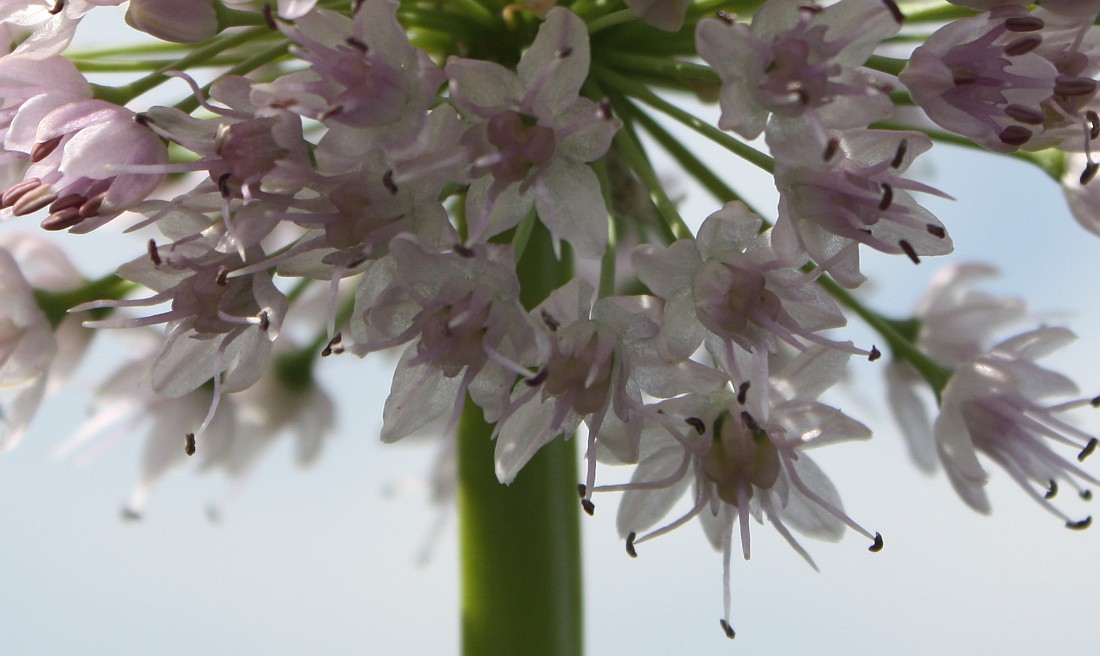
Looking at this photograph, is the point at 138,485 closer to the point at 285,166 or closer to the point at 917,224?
the point at 285,166

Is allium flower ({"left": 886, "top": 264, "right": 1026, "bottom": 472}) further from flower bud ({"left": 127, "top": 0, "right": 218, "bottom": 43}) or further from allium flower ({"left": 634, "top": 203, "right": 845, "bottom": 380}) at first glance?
flower bud ({"left": 127, "top": 0, "right": 218, "bottom": 43})

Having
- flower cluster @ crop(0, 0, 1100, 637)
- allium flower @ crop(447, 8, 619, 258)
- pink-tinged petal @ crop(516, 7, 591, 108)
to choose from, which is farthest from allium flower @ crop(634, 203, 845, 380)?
pink-tinged petal @ crop(516, 7, 591, 108)

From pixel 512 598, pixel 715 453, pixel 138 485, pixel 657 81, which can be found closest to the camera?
pixel 715 453

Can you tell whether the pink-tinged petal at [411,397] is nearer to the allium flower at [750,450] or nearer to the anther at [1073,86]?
the allium flower at [750,450]

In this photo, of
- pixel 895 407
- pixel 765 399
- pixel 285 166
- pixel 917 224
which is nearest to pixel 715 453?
pixel 765 399

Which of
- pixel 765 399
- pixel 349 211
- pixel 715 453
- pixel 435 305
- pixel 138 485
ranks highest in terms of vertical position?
pixel 349 211

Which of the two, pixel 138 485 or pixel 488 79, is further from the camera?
pixel 138 485

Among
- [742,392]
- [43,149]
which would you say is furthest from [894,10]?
[43,149]
